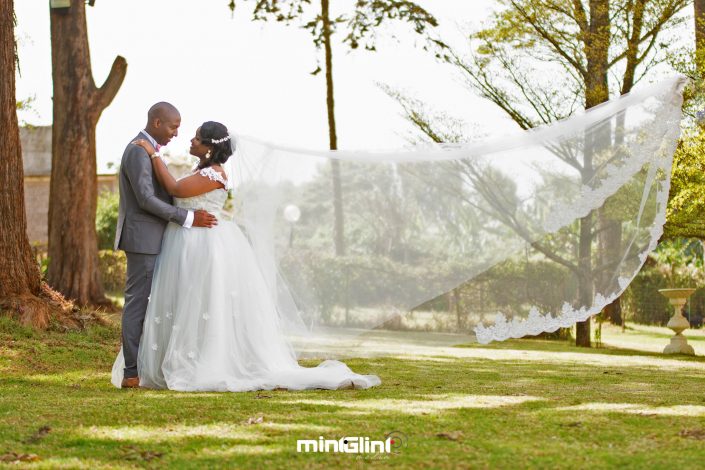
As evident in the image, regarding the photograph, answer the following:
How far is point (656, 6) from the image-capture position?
53.0 feet

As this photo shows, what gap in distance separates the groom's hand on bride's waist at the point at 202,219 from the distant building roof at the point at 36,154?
33.0 metres

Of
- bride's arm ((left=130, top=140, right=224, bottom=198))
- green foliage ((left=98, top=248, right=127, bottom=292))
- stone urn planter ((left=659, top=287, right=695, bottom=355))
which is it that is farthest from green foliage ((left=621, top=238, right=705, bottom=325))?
bride's arm ((left=130, top=140, right=224, bottom=198))

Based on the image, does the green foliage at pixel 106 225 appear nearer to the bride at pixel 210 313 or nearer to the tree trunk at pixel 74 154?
the tree trunk at pixel 74 154

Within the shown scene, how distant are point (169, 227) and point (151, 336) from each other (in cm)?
86

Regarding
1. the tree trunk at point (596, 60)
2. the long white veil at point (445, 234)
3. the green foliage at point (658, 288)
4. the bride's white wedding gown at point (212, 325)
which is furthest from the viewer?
the green foliage at point (658, 288)

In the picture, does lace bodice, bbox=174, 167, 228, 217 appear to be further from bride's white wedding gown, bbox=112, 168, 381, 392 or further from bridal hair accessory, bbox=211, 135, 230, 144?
bridal hair accessory, bbox=211, 135, 230, 144

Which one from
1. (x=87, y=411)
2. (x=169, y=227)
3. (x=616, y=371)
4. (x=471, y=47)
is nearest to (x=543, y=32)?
(x=471, y=47)

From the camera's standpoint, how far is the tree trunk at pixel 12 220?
9836mm

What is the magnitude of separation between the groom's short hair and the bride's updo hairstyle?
275 millimetres

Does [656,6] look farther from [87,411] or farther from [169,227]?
[87,411]

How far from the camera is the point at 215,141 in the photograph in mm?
7125

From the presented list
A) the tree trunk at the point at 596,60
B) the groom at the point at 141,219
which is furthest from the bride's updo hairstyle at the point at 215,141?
the tree trunk at the point at 596,60

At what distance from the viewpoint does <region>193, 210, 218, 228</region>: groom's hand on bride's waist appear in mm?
6996

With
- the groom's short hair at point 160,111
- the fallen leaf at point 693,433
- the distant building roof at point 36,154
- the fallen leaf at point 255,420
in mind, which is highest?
the distant building roof at point 36,154
